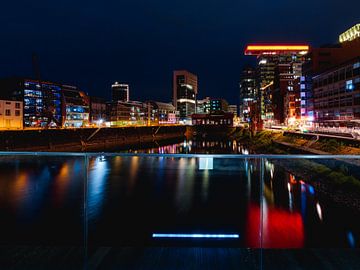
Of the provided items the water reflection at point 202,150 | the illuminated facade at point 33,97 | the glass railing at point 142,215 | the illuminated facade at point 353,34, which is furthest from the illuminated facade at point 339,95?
the illuminated facade at point 33,97

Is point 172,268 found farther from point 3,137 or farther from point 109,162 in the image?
point 3,137

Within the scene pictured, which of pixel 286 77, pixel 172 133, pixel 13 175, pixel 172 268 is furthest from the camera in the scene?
pixel 172 133

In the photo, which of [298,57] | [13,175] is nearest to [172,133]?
[298,57]

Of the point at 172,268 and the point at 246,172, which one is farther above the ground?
the point at 246,172

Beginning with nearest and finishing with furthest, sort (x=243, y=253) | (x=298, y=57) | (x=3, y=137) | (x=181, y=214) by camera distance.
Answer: (x=243, y=253) → (x=181, y=214) → (x=3, y=137) → (x=298, y=57)

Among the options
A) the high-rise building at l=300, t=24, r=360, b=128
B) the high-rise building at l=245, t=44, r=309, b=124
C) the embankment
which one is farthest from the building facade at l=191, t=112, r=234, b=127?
the high-rise building at l=300, t=24, r=360, b=128

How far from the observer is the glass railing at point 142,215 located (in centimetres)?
471

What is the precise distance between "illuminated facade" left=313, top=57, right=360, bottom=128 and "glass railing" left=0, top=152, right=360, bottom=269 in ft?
150

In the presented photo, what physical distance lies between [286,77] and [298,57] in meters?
43.2

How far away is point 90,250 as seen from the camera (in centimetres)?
502

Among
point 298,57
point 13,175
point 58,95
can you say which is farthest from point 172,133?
point 13,175

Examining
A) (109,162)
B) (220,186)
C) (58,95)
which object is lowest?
(220,186)

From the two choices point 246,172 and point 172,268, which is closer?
point 172,268

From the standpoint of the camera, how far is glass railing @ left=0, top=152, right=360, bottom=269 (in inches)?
185
